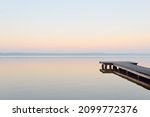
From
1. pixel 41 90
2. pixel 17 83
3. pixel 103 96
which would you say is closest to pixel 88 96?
pixel 103 96

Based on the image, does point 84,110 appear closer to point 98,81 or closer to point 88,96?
point 88,96

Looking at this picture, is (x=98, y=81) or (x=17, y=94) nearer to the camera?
(x=17, y=94)

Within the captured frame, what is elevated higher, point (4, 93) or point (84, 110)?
point (84, 110)

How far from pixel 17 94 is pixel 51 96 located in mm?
1157

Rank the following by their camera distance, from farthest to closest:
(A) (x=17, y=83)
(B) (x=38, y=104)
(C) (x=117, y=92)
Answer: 1. (A) (x=17, y=83)
2. (C) (x=117, y=92)
3. (B) (x=38, y=104)

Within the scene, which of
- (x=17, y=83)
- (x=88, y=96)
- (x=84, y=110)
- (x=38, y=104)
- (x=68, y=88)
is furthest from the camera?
(x=17, y=83)

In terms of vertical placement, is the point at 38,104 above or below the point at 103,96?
above

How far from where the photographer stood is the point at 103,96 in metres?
9.91

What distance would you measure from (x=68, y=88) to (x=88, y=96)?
1.64 metres

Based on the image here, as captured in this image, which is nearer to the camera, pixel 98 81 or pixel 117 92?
pixel 117 92

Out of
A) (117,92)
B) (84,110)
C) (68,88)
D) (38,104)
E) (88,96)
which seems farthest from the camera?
(68,88)

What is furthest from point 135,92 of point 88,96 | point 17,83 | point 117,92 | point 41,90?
point 17,83

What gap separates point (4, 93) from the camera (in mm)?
10227

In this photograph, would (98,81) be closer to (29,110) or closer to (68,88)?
(68,88)
